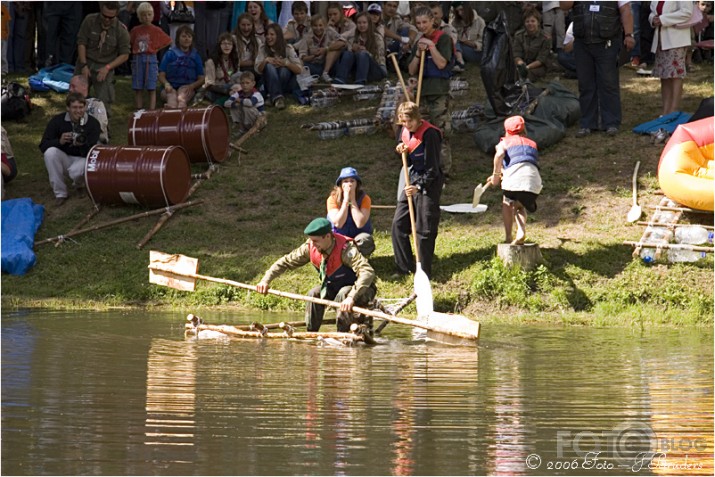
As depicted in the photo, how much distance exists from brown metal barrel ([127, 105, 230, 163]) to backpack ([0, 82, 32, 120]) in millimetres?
2870

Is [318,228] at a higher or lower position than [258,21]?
lower

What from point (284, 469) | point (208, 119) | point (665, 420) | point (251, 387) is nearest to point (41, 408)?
point (251, 387)

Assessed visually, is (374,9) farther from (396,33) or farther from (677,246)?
(677,246)

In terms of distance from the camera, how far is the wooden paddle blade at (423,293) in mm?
14195

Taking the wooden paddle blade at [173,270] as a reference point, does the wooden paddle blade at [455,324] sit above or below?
below

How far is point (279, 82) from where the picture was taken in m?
22.2

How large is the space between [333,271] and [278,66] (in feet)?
30.8

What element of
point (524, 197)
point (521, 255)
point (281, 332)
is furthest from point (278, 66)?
point (281, 332)

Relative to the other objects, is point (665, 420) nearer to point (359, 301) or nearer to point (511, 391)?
point (511, 391)

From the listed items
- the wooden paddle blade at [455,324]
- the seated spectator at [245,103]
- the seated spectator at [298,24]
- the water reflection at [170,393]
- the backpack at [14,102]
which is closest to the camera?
the water reflection at [170,393]

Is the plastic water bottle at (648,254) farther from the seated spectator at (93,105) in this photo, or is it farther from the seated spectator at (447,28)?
the seated spectator at (93,105)

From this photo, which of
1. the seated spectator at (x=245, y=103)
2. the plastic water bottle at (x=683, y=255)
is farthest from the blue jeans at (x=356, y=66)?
the plastic water bottle at (x=683, y=255)

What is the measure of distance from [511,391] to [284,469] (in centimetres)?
303

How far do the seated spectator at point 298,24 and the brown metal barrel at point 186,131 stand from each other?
3664 millimetres
